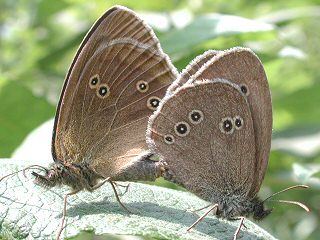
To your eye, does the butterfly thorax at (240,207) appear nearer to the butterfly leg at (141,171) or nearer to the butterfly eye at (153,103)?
the butterfly leg at (141,171)

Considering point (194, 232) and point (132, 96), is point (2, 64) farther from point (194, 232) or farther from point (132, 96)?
point (194, 232)

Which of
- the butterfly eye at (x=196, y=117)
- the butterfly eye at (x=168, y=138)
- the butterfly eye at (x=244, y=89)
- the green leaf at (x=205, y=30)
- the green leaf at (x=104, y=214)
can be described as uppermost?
the green leaf at (x=205, y=30)

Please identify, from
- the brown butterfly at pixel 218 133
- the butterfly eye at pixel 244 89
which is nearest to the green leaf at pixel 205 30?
the brown butterfly at pixel 218 133

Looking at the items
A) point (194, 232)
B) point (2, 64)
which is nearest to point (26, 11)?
point (2, 64)

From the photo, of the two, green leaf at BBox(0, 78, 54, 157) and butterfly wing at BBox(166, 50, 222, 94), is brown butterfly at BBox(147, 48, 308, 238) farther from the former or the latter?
green leaf at BBox(0, 78, 54, 157)

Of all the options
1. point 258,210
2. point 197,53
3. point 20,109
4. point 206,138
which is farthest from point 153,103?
point 20,109
